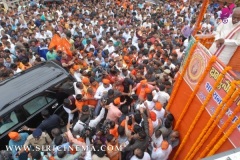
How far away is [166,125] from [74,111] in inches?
94.7

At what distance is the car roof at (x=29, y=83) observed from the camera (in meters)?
5.38

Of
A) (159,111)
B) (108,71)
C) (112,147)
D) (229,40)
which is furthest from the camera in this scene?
(108,71)

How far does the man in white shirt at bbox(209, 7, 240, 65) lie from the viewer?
3.68 m

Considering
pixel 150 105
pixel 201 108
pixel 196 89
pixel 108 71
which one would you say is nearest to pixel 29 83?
pixel 108 71

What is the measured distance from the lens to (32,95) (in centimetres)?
556

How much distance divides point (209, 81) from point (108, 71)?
165 inches

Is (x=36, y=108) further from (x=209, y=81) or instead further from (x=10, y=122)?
(x=209, y=81)

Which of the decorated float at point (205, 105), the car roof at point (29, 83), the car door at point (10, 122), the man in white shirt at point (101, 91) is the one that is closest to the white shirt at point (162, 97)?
the decorated float at point (205, 105)

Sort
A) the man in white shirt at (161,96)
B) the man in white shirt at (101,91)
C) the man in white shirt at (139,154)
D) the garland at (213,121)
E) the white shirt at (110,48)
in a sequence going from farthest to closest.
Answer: the white shirt at (110,48) < the man in white shirt at (101,91) < the man in white shirt at (161,96) < the man in white shirt at (139,154) < the garland at (213,121)

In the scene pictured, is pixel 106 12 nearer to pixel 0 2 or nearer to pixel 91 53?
pixel 91 53

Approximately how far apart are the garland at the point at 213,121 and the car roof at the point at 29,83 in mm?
3745

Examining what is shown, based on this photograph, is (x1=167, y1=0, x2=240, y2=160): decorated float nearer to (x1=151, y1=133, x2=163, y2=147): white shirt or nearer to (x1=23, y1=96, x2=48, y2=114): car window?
(x1=151, y1=133, x2=163, y2=147): white shirt

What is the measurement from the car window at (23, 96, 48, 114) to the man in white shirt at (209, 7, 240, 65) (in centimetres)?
406

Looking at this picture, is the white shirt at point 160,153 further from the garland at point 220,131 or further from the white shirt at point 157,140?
the garland at point 220,131
